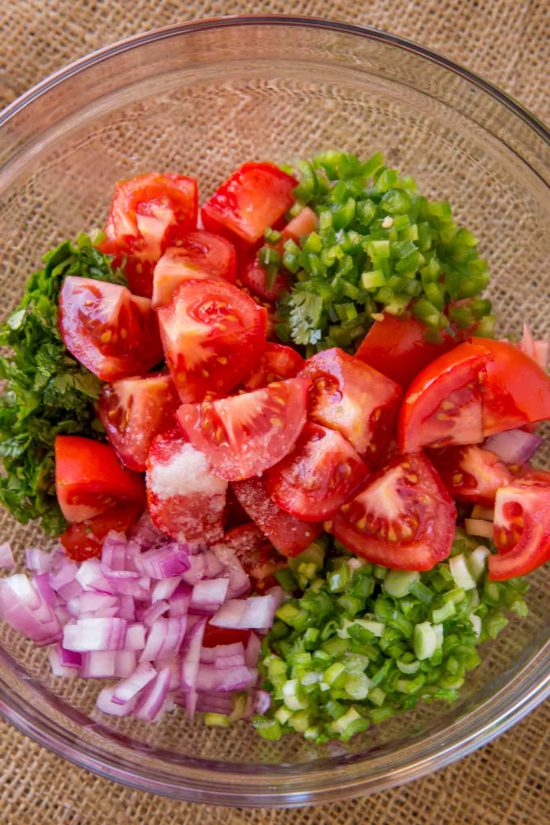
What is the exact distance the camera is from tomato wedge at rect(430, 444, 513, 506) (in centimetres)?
191

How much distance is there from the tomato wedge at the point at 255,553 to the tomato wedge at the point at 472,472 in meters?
0.42

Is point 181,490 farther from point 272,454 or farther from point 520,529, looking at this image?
point 520,529

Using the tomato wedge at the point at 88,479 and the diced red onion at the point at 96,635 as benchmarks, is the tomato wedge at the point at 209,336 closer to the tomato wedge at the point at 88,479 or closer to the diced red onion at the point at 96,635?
the tomato wedge at the point at 88,479

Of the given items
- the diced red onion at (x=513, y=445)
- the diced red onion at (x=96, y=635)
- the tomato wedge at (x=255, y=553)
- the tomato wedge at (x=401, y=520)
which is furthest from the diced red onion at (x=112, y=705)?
the diced red onion at (x=513, y=445)

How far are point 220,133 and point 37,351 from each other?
0.78 meters

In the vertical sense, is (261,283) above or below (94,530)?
above

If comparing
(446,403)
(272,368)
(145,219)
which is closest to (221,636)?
(272,368)

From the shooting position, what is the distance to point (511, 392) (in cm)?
190

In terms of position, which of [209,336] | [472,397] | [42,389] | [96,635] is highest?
[472,397]

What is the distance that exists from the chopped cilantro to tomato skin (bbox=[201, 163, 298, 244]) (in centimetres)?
27

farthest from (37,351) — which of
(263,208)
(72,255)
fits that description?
(263,208)

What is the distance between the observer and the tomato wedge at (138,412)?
6.16 ft

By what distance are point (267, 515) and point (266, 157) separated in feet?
3.22

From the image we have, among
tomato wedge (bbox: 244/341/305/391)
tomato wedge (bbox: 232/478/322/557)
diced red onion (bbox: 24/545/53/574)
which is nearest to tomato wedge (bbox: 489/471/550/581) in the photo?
tomato wedge (bbox: 232/478/322/557)
